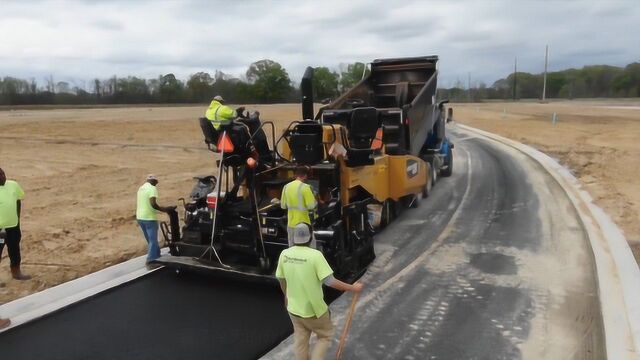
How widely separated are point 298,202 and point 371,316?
1.67 meters

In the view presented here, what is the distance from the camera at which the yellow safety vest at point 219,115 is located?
7270 mm

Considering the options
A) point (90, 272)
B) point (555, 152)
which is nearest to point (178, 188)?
point (90, 272)

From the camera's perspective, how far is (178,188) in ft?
48.0

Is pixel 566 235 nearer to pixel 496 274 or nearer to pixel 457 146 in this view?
pixel 496 274

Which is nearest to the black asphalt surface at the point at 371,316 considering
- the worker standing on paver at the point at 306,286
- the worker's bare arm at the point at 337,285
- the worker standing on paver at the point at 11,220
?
the worker standing on paver at the point at 306,286

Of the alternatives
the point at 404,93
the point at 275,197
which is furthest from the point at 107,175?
the point at 275,197

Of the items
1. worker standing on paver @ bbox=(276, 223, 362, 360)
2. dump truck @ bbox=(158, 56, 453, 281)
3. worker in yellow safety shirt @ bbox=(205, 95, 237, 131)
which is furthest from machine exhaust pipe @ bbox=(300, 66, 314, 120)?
worker standing on paver @ bbox=(276, 223, 362, 360)

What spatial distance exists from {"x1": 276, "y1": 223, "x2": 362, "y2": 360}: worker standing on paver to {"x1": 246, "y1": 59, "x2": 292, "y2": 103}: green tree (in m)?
94.4

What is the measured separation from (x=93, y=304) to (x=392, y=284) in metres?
3.97

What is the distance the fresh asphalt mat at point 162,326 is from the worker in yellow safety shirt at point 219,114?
7.43 feet

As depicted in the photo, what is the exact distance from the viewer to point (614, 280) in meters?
7.23

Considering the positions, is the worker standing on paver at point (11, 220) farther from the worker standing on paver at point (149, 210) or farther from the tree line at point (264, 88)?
the tree line at point (264, 88)

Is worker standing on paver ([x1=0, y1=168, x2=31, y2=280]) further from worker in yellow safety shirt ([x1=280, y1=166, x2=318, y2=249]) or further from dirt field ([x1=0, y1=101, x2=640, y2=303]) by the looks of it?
worker in yellow safety shirt ([x1=280, y1=166, x2=318, y2=249])

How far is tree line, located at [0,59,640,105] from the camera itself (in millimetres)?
80250
